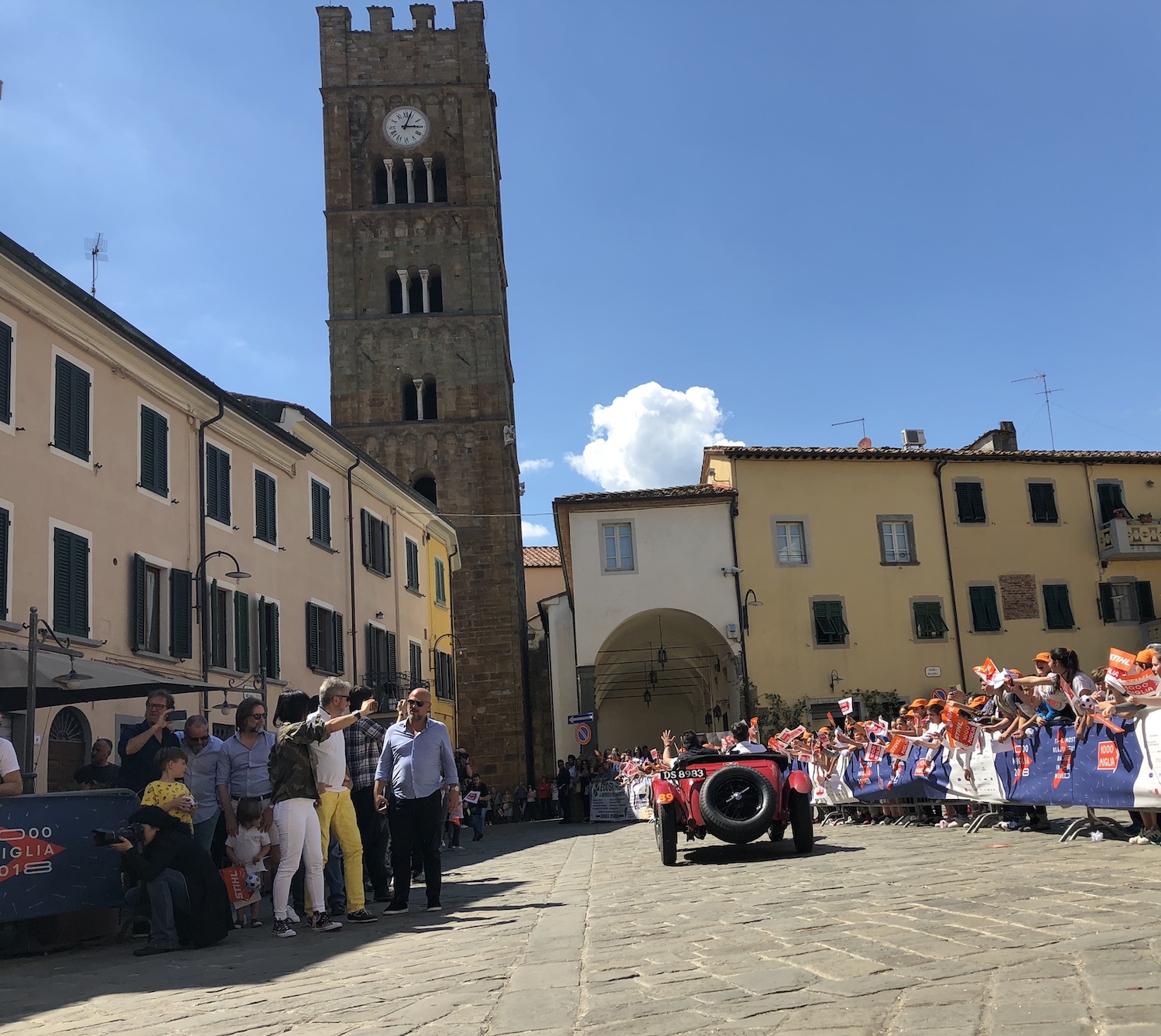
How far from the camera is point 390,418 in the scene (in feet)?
163

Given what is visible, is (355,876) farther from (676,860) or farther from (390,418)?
(390,418)

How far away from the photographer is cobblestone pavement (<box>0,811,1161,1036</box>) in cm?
466

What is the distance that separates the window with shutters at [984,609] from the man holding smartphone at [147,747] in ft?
95.8

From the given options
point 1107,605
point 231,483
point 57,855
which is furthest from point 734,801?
point 1107,605

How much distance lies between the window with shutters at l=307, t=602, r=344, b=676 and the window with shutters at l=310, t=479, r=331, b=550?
4.81 ft

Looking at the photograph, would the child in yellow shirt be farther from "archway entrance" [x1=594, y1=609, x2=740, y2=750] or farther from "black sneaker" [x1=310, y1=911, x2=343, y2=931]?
"archway entrance" [x1=594, y1=609, x2=740, y2=750]

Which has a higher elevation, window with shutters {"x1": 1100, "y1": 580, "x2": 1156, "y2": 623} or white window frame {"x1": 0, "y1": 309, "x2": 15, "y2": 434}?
white window frame {"x1": 0, "y1": 309, "x2": 15, "y2": 434}

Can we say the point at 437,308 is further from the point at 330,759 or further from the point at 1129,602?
the point at 330,759

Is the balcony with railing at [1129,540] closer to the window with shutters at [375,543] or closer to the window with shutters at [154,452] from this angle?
the window with shutters at [375,543]

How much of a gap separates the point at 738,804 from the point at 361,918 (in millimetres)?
4739

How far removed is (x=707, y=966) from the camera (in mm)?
5836

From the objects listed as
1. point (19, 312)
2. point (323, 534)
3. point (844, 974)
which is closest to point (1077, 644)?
point (323, 534)

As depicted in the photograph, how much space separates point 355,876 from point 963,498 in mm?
30747

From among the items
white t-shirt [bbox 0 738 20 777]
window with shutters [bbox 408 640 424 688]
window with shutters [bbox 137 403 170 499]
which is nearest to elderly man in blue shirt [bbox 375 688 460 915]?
white t-shirt [bbox 0 738 20 777]
